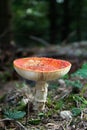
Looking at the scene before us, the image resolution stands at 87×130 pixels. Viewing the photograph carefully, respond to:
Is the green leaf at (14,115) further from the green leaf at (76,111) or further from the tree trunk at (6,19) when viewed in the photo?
the tree trunk at (6,19)

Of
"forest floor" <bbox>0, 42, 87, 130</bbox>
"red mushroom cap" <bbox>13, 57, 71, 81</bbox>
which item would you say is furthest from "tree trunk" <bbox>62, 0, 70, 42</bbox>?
"red mushroom cap" <bbox>13, 57, 71, 81</bbox>

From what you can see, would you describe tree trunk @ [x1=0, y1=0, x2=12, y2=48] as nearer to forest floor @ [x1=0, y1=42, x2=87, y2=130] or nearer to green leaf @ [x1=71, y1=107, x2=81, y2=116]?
forest floor @ [x1=0, y1=42, x2=87, y2=130]

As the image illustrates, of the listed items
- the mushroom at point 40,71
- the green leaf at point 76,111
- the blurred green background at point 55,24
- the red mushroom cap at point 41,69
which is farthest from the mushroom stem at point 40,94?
the blurred green background at point 55,24

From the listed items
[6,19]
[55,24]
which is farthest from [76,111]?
A: [55,24]

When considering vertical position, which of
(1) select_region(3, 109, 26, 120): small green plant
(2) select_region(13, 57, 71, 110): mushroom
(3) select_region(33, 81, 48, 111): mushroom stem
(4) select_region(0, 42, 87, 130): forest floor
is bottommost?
(4) select_region(0, 42, 87, 130): forest floor

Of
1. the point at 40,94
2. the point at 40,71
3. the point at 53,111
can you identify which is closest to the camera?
the point at 40,71

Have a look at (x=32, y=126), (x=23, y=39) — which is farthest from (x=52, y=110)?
(x=23, y=39)

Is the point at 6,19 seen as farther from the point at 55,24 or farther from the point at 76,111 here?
the point at 55,24
